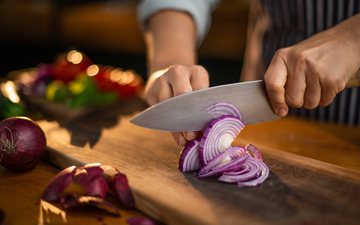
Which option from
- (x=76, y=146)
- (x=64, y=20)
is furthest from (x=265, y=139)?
(x=64, y=20)

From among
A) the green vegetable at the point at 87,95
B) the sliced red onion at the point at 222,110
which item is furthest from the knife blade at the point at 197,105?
the green vegetable at the point at 87,95

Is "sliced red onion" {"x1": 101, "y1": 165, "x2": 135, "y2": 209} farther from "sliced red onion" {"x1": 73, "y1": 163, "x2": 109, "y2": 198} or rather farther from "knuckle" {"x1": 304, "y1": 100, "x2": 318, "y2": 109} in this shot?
"knuckle" {"x1": 304, "y1": 100, "x2": 318, "y2": 109}

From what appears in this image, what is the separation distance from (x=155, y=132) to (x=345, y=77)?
0.65m

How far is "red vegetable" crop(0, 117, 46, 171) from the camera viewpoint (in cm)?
124

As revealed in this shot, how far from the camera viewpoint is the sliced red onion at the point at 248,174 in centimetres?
118

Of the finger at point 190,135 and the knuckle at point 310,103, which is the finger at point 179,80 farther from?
the knuckle at point 310,103

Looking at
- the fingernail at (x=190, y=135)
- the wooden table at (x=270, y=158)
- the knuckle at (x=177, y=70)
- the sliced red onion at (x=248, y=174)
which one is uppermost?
the knuckle at (x=177, y=70)

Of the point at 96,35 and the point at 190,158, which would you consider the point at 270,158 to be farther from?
the point at 96,35

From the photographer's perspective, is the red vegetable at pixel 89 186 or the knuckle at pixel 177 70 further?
the knuckle at pixel 177 70

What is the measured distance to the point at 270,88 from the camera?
127 cm

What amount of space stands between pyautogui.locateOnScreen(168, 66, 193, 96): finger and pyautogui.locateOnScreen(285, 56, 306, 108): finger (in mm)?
270

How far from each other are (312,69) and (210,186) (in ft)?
1.36

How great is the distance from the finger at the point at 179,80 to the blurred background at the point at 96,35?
2.68m

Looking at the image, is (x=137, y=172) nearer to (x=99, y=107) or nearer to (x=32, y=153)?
(x=32, y=153)
